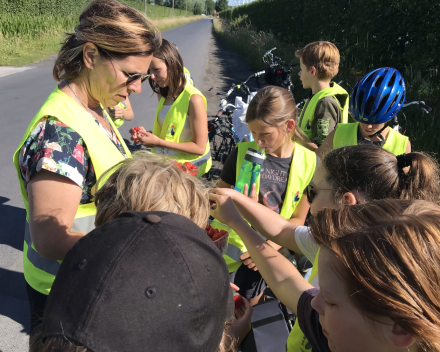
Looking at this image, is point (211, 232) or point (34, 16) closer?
point (211, 232)

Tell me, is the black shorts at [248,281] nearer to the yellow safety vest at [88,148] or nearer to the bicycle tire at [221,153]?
the yellow safety vest at [88,148]

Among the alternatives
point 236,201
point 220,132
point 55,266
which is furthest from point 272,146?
point 220,132

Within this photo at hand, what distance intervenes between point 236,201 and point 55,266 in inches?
39.6

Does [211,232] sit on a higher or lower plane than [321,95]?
lower

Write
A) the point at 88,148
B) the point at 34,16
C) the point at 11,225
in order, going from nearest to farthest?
the point at 88,148 → the point at 11,225 → the point at 34,16

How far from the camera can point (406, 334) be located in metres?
0.94

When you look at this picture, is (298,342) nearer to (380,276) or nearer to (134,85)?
(380,276)

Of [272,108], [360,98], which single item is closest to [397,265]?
[272,108]

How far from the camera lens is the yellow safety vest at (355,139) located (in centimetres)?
273

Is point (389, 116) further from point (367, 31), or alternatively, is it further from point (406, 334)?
point (367, 31)

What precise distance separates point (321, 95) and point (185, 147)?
160cm

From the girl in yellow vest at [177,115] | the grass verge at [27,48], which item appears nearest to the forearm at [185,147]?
the girl in yellow vest at [177,115]

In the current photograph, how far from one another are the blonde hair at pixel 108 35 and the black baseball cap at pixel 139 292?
36.2 inches

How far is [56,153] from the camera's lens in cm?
130
